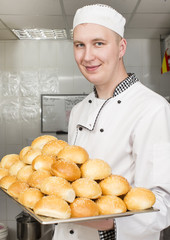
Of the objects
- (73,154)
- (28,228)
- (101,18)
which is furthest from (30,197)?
(28,228)

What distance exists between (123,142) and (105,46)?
1.21ft

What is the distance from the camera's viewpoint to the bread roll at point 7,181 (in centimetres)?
89

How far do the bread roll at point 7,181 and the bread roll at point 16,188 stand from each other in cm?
5

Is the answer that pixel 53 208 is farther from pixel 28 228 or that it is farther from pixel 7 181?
pixel 28 228

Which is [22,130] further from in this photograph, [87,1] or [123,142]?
[123,142]

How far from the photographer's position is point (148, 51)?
354 cm

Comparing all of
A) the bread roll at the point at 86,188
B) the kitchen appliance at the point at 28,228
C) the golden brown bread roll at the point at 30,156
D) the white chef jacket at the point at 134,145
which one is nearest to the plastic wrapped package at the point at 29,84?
the kitchen appliance at the point at 28,228

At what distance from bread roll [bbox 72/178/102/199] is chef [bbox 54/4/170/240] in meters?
0.22

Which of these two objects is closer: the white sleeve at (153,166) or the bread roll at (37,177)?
the bread roll at (37,177)

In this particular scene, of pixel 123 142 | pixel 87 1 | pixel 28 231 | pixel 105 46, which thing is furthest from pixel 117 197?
pixel 28 231

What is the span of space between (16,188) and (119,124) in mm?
514

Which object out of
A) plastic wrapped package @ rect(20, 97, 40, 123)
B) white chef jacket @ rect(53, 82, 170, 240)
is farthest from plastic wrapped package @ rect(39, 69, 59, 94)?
white chef jacket @ rect(53, 82, 170, 240)

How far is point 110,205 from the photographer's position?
0.72m

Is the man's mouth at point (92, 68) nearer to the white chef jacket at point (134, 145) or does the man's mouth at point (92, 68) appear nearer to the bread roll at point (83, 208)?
the white chef jacket at point (134, 145)
